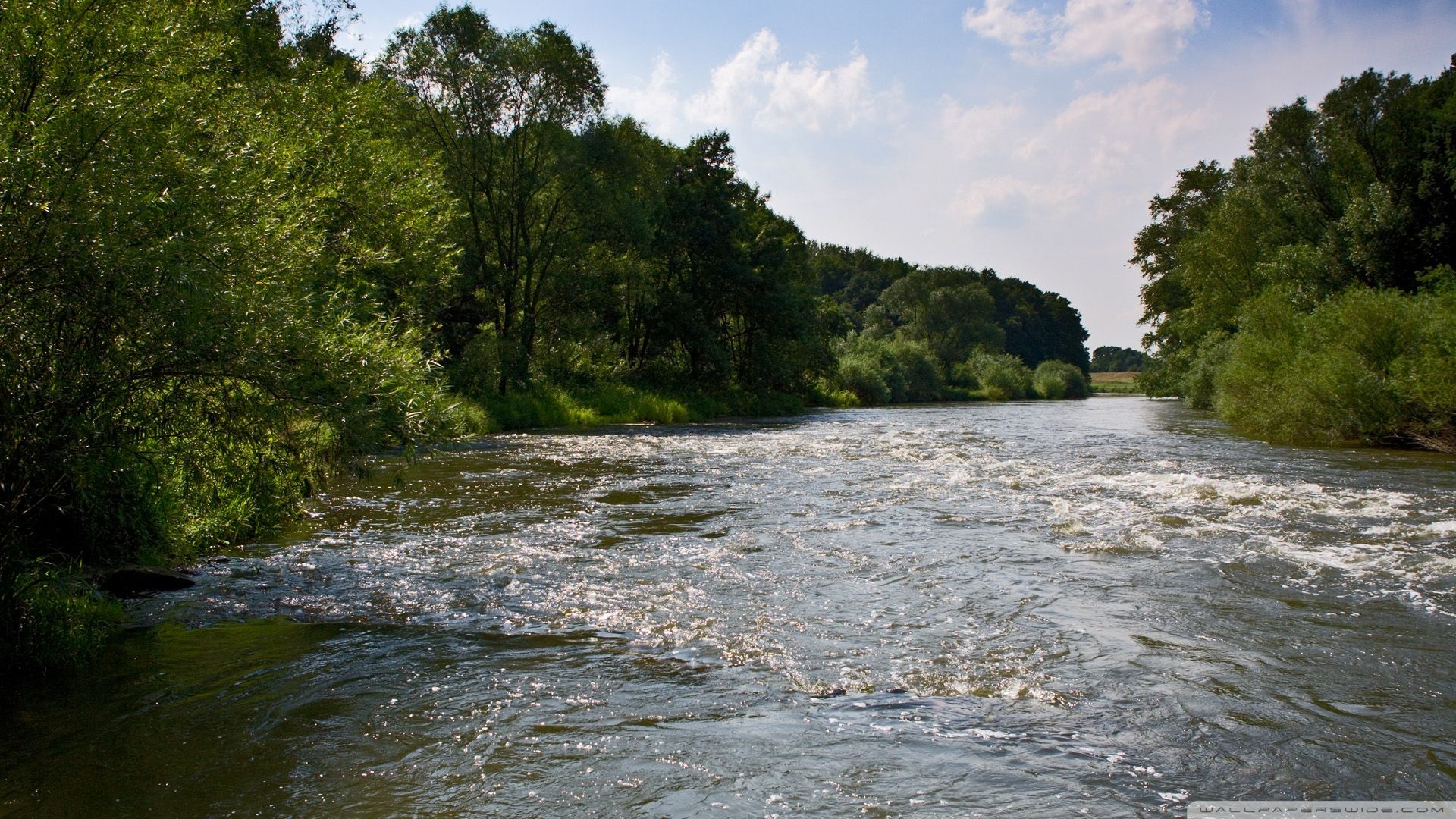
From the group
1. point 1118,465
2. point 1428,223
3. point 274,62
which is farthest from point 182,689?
point 1428,223

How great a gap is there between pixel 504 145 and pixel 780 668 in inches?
1180

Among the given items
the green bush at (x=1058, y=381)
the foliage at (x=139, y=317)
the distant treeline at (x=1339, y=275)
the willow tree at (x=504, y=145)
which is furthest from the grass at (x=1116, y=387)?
the foliage at (x=139, y=317)

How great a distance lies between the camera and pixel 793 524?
10.9 metres

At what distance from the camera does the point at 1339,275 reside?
92.6 feet

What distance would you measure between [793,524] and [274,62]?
15.8m

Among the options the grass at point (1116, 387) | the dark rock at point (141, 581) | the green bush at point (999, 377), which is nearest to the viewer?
the dark rock at point (141, 581)

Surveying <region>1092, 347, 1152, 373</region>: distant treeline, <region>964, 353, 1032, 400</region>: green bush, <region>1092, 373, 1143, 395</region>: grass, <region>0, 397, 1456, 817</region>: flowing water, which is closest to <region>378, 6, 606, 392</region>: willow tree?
<region>0, 397, 1456, 817</region>: flowing water

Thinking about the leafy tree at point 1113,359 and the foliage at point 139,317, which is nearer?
the foliage at point 139,317

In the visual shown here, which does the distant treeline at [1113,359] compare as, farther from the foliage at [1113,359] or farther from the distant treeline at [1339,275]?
the distant treeline at [1339,275]

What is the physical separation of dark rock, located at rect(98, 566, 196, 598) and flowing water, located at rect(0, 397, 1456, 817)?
0.24 m

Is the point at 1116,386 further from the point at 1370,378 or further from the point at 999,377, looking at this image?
the point at 1370,378

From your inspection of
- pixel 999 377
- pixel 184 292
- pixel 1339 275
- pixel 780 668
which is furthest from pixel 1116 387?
pixel 184 292

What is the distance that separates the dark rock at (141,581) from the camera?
7.20 meters

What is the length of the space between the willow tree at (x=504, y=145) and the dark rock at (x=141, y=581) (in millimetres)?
22862
